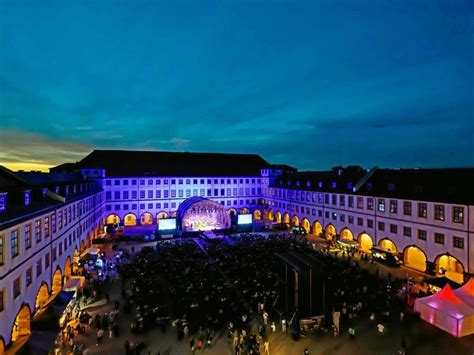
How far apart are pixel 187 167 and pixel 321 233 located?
34249 millimetres

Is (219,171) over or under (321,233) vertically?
over

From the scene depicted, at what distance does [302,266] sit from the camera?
64.0ft

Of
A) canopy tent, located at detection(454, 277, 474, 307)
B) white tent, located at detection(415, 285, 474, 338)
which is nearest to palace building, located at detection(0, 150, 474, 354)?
canopy tent, located at detection(454, 277, 474, 307)

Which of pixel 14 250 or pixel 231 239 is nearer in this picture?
pixel 14 250

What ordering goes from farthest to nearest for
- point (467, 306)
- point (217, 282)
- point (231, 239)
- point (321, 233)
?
point (321, 233)
point (231, 239)
point (217, 282)
point (467, 306)

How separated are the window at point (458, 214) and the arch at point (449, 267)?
3649mm

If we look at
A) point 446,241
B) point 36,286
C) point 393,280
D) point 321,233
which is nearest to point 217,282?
point 36,286

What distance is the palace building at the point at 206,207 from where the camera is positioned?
63.3ft

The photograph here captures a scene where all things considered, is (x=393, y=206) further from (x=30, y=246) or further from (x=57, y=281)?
(x=57, y=281)

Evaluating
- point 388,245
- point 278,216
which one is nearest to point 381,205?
point 388,245

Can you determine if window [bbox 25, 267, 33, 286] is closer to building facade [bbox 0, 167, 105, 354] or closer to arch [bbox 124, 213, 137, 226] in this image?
building facade [bbox 0, 167, 105, 354]

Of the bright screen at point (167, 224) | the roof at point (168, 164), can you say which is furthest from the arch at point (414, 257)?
the roof at point (168, 164)

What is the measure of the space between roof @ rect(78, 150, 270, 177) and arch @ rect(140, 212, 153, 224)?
8879mm

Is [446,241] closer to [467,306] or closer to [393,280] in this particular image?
[393,280]
